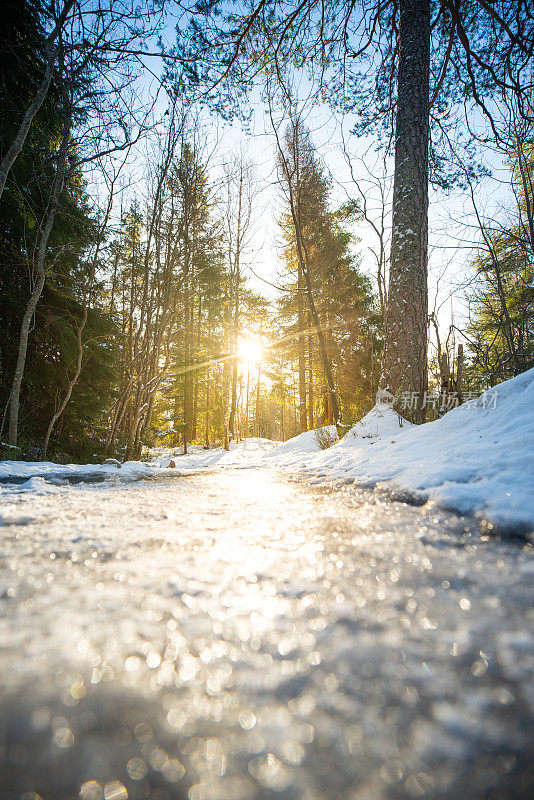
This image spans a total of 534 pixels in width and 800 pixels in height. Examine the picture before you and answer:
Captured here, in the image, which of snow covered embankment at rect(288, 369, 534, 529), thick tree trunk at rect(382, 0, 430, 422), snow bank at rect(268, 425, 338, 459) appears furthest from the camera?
snow bank at rect(268, 425, 338, 459)

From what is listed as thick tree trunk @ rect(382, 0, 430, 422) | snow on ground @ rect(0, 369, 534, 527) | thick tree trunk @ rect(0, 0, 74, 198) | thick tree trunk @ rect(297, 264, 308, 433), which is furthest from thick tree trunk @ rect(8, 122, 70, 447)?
thick tree trunk @ rect(297, 264, 308, 433)

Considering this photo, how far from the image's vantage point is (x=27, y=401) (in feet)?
20.2

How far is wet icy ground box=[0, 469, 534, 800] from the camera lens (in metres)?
0.29

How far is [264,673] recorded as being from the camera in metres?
0.42

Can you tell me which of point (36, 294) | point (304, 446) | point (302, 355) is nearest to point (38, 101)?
point (36, 294)

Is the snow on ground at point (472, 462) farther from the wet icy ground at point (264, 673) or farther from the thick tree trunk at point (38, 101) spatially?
the thick tree trunk at point (38, 101)

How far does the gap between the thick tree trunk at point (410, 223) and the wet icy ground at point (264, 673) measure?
135 inches

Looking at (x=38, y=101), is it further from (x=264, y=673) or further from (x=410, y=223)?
(x=264, y=673)

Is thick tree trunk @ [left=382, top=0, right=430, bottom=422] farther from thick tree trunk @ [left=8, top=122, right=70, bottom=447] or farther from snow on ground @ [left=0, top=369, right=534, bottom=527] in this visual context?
thick tree trunk @ [left=8, top=122, right=70, bottom=447]

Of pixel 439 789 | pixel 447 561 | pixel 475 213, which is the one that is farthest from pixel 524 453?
pixel 475 213

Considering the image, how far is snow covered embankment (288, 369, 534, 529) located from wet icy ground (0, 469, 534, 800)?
1.05 feet

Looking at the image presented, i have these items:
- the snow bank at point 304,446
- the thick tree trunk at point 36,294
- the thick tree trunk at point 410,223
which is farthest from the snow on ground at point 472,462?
the snow bank at point 304,446

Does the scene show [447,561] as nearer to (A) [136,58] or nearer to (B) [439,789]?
(B) [439,789]

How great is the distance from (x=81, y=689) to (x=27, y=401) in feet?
23.8
